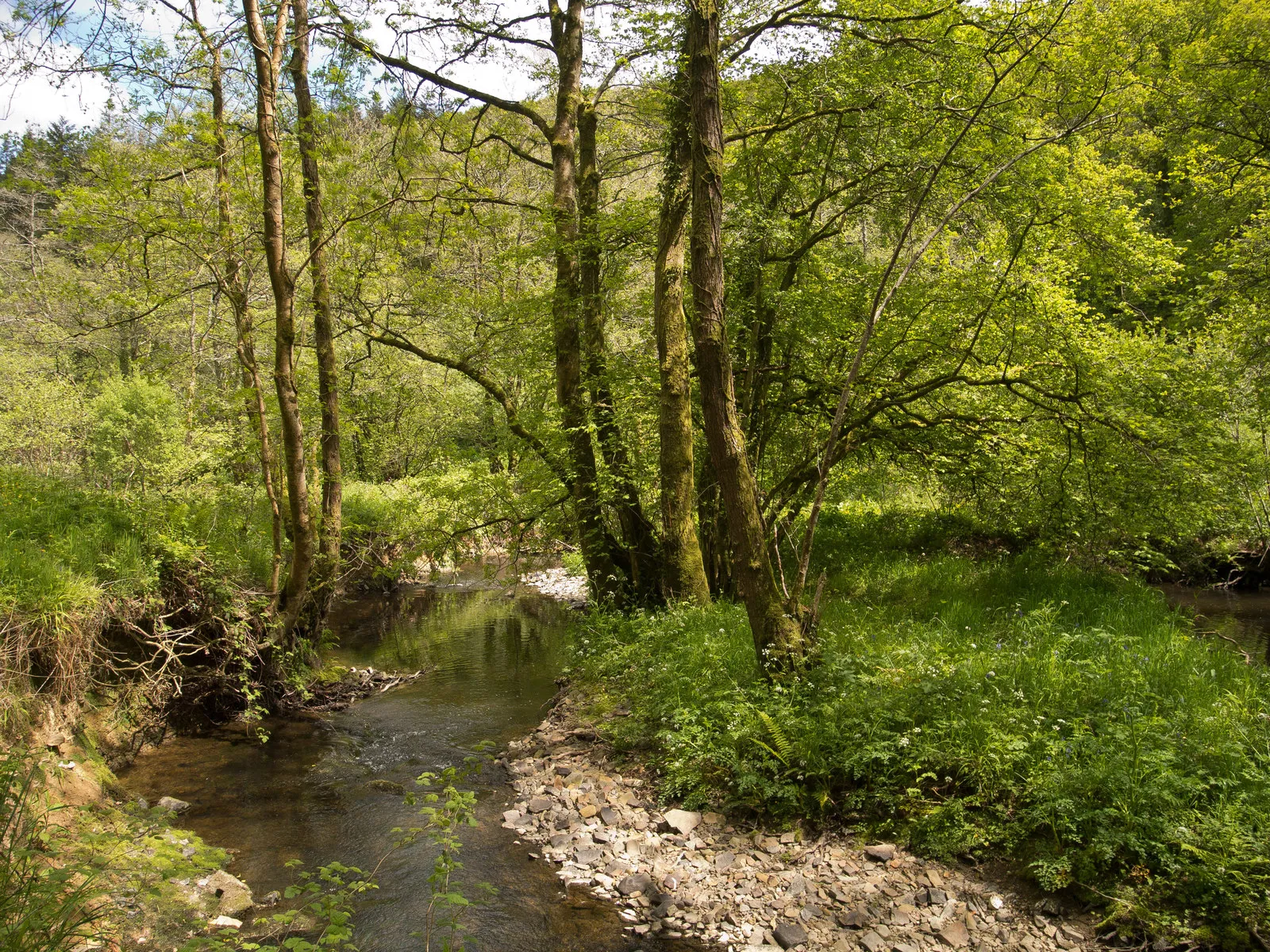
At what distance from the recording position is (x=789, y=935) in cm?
420

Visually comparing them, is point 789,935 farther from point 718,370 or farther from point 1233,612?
point 1233,612

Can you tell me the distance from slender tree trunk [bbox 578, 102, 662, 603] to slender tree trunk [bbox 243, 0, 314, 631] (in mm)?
3490

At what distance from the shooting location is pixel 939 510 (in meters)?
12.1

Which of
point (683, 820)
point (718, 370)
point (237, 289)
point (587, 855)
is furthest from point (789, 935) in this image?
point (237, 289)

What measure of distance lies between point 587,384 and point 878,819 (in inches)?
243

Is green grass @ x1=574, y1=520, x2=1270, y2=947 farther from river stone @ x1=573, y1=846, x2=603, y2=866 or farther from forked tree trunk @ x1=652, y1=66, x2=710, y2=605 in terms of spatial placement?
forked tree trunk @ x1=652, y1=66, x2=710, y2=605

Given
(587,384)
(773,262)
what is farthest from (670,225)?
(587,384)

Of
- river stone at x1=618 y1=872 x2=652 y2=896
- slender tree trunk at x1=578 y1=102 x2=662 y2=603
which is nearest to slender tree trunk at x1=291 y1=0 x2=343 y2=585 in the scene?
slender tree trunk at x1=578 y1=102 x2=662 y2=603

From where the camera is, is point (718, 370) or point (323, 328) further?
point (323, 328)

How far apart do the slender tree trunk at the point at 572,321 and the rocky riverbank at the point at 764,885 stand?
427 centimetres

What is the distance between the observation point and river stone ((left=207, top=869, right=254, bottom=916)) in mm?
4805

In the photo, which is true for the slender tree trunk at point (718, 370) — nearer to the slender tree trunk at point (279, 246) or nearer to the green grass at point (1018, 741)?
the green grass at point (1018, 741)

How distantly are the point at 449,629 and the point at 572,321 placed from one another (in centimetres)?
691

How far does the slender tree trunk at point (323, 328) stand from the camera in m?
9.68
